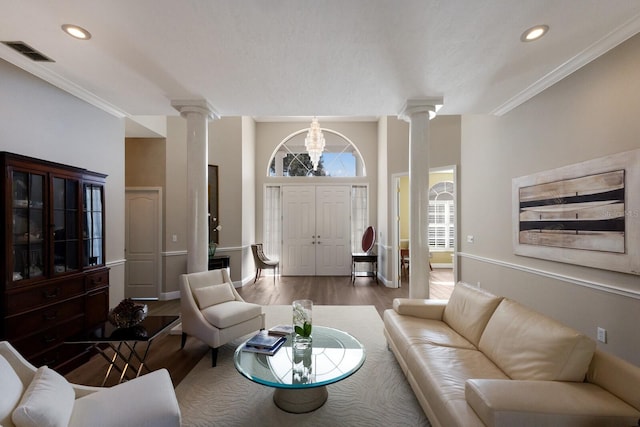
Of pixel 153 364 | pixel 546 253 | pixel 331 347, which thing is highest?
pixel 546 253

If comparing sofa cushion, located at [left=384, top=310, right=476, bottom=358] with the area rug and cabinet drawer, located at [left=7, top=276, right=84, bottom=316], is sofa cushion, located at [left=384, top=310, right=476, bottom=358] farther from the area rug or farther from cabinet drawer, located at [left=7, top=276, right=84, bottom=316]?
cabinet drawer, located at [left=7, top=276, right=84, bottom=316]

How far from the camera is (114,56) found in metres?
2.49

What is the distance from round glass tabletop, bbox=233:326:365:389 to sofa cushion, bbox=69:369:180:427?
1.76 ft

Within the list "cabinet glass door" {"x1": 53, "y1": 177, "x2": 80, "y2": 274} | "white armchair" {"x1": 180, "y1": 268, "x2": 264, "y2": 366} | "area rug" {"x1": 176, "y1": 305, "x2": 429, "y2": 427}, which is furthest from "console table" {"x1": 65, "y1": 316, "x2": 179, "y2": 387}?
"cabinet glass door" {"x1": 53, "y1": 177, "x2": 80, "y2": 274}

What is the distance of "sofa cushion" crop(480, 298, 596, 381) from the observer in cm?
157

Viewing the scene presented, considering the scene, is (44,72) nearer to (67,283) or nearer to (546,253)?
(67,283)

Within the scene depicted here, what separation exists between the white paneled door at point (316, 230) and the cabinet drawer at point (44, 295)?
4454mm

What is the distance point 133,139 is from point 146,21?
3.70 meters

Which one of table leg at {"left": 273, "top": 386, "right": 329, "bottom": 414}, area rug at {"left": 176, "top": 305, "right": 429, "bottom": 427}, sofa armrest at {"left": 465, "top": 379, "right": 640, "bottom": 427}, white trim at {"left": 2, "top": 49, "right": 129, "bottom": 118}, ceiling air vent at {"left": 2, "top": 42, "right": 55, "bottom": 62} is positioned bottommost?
area rug at {"left": 176, "top": 305, "right": 429, "bottom": 427}

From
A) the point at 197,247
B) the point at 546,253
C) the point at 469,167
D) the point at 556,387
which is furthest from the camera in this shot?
the point at 469,167

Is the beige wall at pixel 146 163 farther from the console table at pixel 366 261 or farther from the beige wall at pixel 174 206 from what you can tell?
the console table at pixel 366 261

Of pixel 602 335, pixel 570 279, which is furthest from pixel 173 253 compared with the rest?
pixel 602 335

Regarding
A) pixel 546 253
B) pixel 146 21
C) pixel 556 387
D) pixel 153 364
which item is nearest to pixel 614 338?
pixel 546 253

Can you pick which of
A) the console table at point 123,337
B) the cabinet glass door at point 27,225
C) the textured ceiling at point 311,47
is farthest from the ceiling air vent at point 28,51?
the console table at point 123,337
